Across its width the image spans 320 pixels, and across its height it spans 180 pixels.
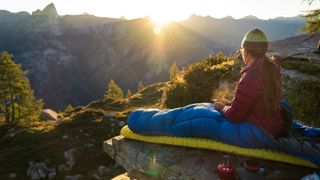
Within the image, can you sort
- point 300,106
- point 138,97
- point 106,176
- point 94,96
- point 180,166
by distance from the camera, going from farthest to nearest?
1. point 94,96
2. point 138,97
3. point 106,176
4. point 300,106
5. point 180,166

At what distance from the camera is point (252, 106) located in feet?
19.7

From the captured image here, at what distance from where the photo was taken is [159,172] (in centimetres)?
694

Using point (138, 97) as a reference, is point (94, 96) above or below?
below

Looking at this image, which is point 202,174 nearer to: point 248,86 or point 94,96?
point 248,86

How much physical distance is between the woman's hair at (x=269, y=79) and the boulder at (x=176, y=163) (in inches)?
47.9

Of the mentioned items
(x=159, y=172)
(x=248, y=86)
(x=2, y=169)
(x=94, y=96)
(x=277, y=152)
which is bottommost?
(x=94, y=96)

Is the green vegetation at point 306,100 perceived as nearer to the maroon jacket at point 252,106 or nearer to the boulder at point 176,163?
the boulder at point 176,163

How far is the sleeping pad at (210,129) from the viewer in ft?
19.5

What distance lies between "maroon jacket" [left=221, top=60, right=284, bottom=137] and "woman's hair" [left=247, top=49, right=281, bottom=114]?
0.07m

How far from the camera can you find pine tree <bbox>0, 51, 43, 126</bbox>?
3956cm

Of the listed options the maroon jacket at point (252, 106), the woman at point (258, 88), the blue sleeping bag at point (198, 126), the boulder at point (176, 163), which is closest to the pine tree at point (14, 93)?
the boulder at point (176, 163)

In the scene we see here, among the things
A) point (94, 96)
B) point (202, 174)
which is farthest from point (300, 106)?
point (94, 96)

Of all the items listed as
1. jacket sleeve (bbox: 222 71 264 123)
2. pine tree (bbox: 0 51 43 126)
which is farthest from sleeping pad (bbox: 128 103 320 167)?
pine tree (bbox: 0 51 43 126)

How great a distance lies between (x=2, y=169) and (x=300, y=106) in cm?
1730
